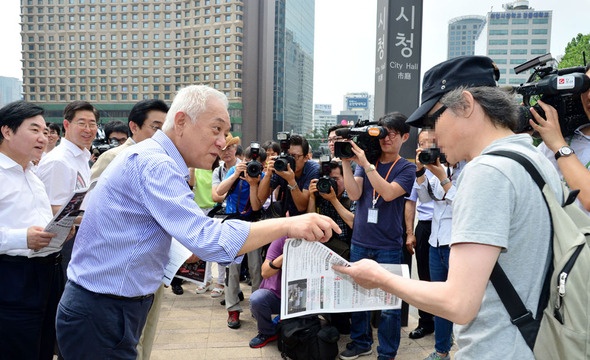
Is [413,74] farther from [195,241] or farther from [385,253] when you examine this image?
[195,241]

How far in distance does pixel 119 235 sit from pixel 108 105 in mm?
79443

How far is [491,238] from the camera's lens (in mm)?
947

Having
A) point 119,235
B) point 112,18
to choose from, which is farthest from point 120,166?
point 112,18

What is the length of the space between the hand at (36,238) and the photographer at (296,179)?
2.12 m

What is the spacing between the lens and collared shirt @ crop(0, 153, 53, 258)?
2021 millimetres

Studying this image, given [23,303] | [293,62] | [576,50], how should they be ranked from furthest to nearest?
[293,62], [576,50], [23,303]

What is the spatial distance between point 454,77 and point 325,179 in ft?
7.01

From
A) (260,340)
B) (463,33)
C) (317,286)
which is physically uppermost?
(463,33)

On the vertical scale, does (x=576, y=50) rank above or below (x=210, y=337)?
above

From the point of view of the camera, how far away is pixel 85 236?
150 cm

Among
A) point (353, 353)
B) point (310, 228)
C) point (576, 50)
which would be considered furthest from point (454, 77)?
point (576, 50)

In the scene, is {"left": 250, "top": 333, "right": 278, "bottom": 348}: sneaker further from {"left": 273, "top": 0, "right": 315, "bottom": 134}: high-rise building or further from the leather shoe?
{"left": 273, "top": 0, "right": 315, "bottom": 134}: high-rise building

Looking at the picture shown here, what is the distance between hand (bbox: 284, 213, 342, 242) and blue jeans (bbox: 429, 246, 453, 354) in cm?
194

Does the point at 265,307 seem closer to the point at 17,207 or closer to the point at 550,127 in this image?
the point at 17,207
